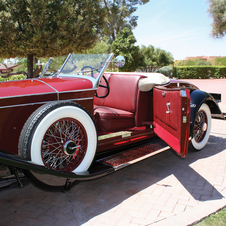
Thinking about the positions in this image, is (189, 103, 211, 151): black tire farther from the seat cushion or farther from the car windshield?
the car windshield

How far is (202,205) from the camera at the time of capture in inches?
102

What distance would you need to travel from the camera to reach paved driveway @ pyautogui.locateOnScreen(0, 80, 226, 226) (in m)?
2.41

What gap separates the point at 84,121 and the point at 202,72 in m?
27.3

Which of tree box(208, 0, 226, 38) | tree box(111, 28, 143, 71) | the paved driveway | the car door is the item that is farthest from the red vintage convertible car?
tree box(208, 0, 226, 38)

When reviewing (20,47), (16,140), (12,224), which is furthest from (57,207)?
(20,47)

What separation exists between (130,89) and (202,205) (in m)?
1.89

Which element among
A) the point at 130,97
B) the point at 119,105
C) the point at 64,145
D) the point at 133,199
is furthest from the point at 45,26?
the point at 133,199

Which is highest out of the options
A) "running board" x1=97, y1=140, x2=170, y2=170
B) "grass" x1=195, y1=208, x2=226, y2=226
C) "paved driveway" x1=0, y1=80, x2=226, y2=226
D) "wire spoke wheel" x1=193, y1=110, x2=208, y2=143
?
"wire spoke wheel" x1=193, y1=110, x2=208, y2=143

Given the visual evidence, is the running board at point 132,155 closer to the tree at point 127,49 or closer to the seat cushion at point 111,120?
the seat cushion at point 111,120

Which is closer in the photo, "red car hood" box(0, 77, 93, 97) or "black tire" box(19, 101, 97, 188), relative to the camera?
"black tire" box(19, 101, 97, 188)

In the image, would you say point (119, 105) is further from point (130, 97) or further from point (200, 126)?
Result: point (200, 126)

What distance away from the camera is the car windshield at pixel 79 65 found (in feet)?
10.7

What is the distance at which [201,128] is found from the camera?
4152 millimetres

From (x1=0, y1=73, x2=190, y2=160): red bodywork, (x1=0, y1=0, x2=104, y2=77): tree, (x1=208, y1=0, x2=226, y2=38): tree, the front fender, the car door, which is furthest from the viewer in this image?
(x1=208, y1=0, x2=226, y2=38): tree
